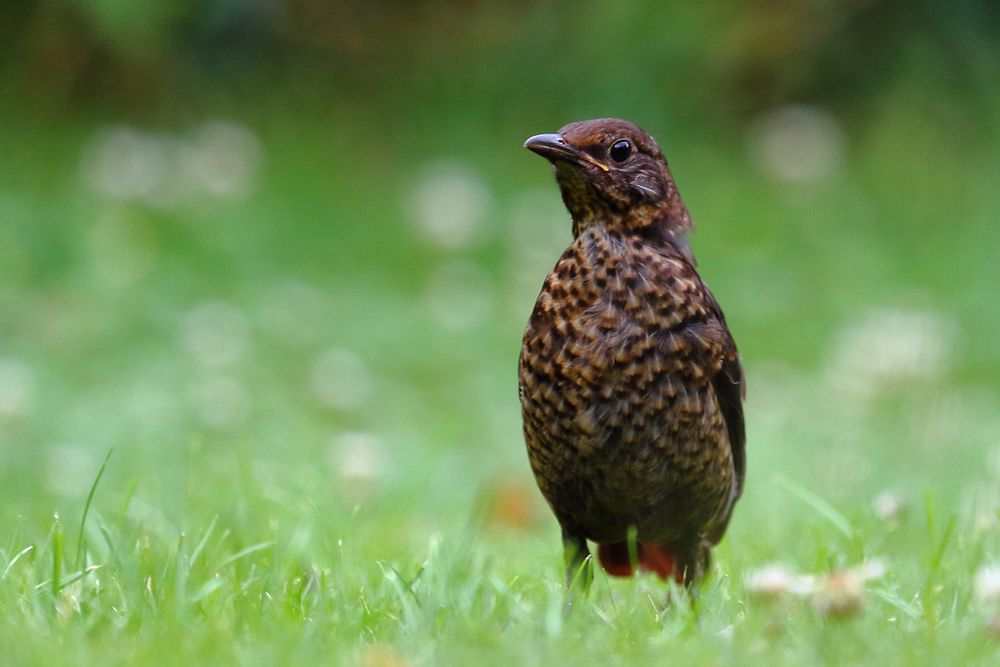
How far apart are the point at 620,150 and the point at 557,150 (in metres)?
0.18

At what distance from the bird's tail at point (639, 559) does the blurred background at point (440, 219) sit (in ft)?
4.90

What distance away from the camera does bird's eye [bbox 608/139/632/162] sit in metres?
3.51

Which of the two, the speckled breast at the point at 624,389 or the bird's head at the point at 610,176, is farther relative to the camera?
the bird's head at the point at 610,176

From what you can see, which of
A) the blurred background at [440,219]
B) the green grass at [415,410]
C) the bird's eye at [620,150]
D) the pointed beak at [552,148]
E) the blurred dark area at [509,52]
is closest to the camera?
the green grass at [415,410]

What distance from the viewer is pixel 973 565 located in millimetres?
3488

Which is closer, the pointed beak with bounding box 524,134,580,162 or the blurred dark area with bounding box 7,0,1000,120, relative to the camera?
the pointed beak with bounding box 524,134,580,162

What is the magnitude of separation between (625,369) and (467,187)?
5563 millimetres

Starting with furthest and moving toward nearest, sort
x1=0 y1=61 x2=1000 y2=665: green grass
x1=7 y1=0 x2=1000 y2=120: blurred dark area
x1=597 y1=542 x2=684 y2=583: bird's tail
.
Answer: x1=7 y1=0 x2=1000 y2=120: blurred dark area, x1=597 y1=542 x2=684 y2=583: bird's tail, x1=0 y1=61 x2=1000 y2=665: green grass

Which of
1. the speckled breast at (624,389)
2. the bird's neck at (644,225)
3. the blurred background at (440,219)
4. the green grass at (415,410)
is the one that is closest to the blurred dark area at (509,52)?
the blurred background at (440,219)

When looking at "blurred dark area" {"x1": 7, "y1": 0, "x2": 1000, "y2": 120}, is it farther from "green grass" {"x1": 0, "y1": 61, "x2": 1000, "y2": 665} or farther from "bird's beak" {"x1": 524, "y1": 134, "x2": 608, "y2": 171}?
"bird's beak" {"x1": 524, "y1": 134, "x2": 608, "y2": 171}

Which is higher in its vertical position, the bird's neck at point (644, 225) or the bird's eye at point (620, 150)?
the bird's eye at point (620, 150)

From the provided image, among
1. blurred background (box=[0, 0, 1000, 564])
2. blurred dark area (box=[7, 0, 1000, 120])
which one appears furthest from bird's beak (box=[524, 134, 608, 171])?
blurred dark area (box=[7, 0, 1000, 120])

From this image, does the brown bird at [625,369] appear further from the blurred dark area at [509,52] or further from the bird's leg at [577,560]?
the blurred dark area at [509,52]

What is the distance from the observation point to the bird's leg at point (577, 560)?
3255 mm
